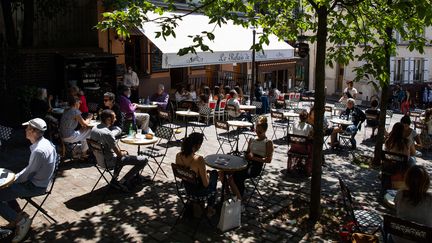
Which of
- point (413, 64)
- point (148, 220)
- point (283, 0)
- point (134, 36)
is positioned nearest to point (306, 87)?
point (413, 64)

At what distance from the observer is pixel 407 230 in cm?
435

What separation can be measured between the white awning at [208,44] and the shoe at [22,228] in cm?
739

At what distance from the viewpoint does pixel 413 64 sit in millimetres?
34031

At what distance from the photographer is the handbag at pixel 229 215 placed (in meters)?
5.91

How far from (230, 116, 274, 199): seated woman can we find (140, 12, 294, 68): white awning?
5529 mm

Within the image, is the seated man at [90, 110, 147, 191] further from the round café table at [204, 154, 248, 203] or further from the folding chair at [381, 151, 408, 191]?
the folding chair at [381, 151, 408, 191]

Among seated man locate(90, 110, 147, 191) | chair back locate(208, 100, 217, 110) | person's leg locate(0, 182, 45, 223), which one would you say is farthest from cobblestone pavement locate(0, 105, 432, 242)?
chair back locate(208, 100, 217, 110)

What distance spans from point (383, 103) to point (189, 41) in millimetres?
6807

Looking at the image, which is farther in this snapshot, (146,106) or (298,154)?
(146,106)

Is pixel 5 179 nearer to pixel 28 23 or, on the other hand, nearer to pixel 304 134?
pixel 304 134

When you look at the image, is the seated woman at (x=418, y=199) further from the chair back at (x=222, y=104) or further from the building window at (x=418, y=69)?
the building window at (x=418, y=69)

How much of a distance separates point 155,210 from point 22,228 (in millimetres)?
1939

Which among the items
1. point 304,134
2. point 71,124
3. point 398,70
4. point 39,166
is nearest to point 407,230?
point 39,166

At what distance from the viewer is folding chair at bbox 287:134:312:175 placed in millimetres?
8750
